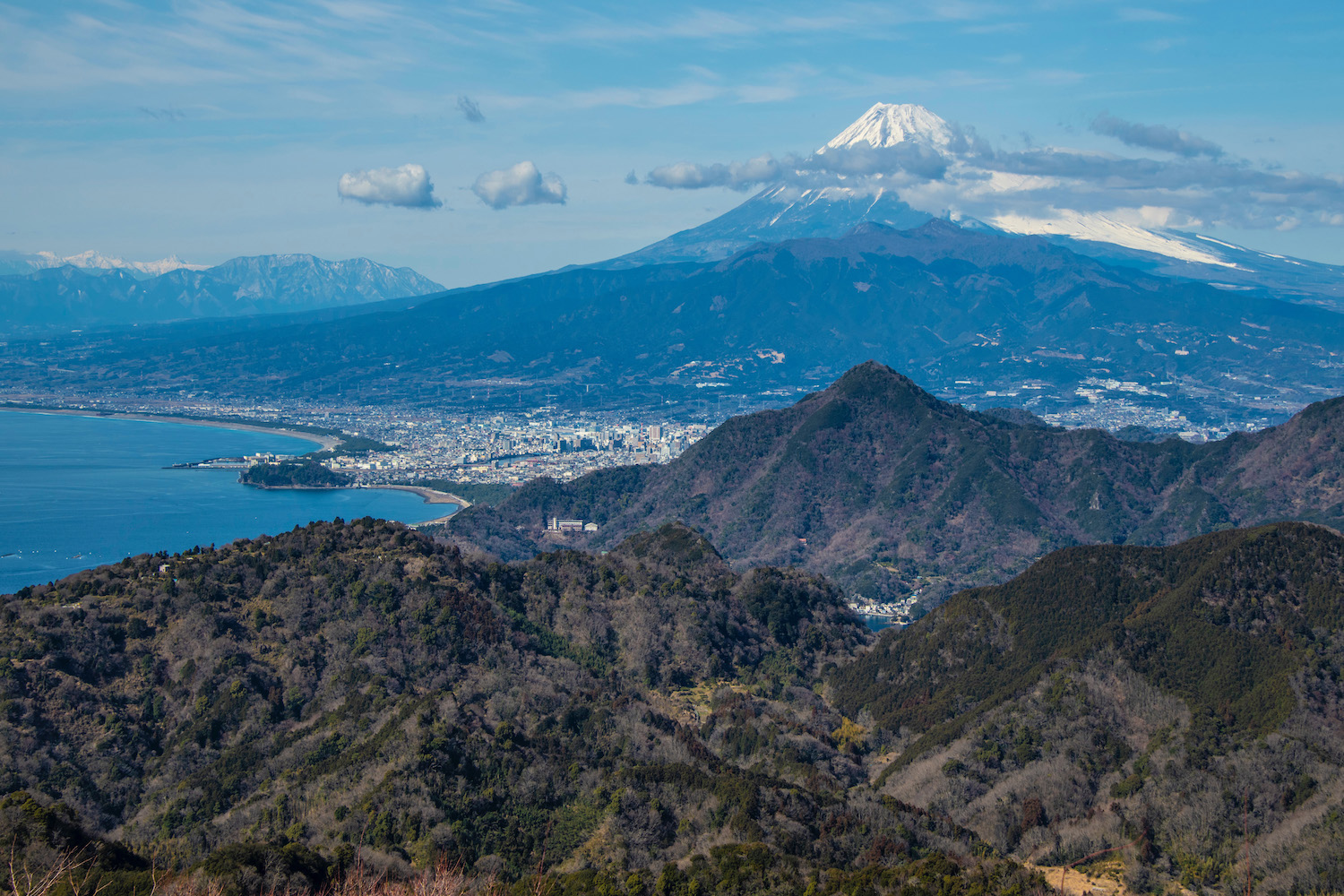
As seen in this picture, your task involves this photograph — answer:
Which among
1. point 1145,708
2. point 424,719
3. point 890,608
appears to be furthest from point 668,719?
point 890,608

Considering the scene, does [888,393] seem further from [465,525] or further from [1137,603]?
[1137,603]

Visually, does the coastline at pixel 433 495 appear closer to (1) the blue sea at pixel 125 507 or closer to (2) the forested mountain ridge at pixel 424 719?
(1) the blue sea at pixel 125 507

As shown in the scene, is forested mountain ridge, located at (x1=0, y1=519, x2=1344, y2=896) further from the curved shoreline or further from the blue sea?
the curved shoreline

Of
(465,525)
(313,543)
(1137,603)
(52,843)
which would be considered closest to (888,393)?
(465,525)

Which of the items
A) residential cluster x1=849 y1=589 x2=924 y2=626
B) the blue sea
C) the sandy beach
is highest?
the blue sea

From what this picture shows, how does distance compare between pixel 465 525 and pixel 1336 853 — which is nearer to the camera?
pixel 1336 853

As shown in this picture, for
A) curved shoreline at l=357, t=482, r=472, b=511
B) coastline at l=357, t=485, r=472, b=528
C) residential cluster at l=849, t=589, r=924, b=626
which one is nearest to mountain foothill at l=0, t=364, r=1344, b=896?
residential cluster at l=849, t=589, r=924, b=626
